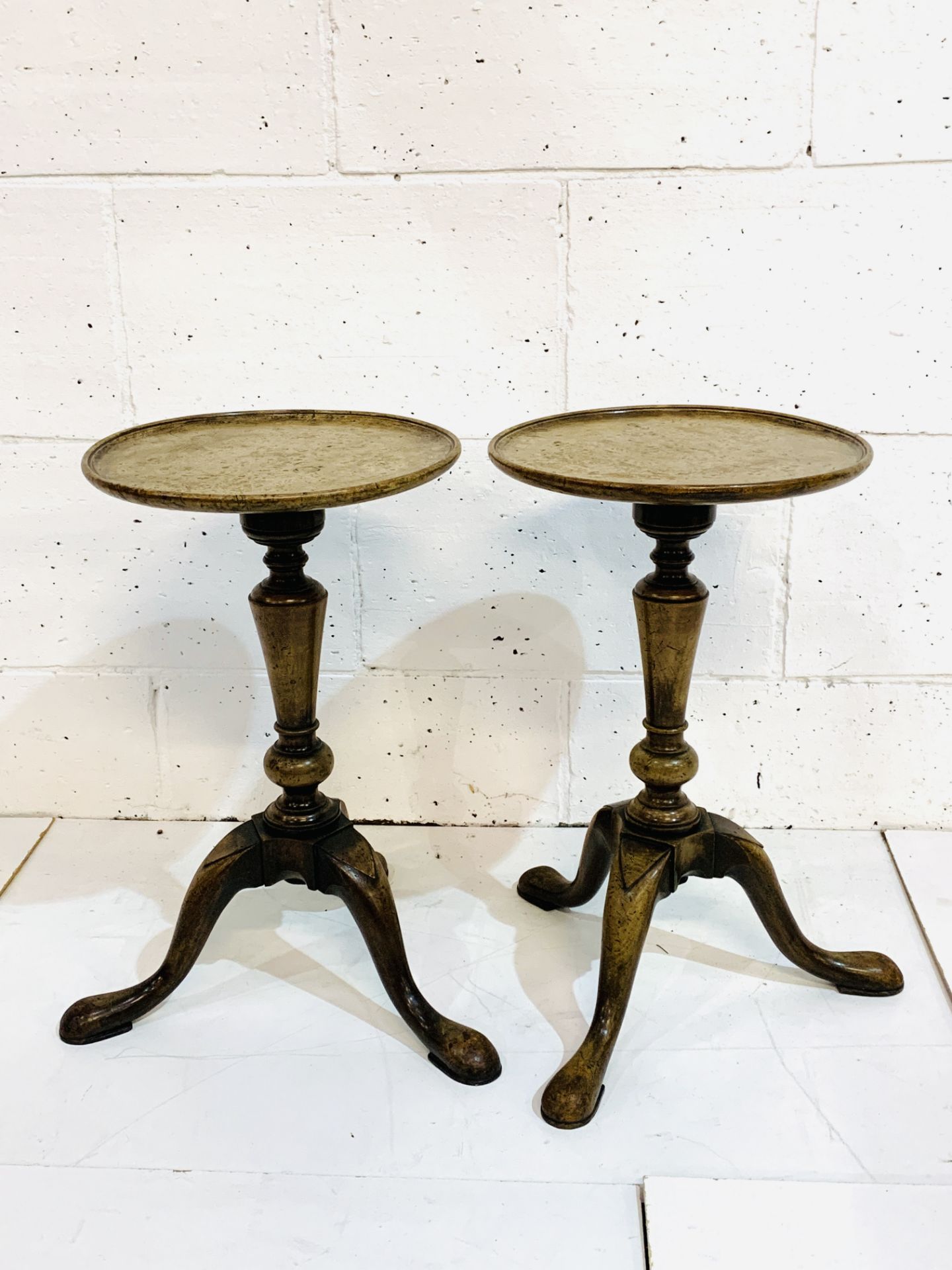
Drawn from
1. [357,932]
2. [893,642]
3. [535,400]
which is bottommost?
[357,932]

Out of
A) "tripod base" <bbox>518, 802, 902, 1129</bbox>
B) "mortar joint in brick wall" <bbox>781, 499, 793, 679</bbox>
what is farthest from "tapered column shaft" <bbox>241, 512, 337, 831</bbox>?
"mortar joint in brick wall" <bbox>781, 499, 793, 679</bbox>

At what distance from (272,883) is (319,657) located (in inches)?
13.4

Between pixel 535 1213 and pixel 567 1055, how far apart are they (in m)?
0.28

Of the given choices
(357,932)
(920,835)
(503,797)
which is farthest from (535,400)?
(920,835)

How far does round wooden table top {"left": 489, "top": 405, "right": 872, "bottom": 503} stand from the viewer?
1.36 meters

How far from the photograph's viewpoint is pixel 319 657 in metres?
1.72

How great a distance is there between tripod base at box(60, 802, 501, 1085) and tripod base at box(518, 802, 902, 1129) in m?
0.17

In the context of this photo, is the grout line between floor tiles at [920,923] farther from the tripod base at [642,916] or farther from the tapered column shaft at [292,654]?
the tapered column shaft at [292,654]

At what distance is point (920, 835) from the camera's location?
223 centimetres

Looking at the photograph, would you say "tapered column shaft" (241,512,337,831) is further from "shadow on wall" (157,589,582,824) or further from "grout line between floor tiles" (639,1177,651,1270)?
"grout line between floor tiles" (639,1177,651,1270)

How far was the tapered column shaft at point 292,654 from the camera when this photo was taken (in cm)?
159

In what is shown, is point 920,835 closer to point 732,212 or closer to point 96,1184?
point 732,212

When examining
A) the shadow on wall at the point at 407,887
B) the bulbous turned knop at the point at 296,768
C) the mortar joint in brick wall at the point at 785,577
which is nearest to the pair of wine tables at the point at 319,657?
the bulbous turned knop at the point at 296,768

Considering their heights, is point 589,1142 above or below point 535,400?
below
